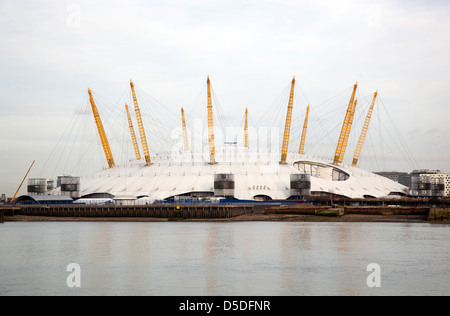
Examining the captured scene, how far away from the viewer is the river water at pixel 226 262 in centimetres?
4091

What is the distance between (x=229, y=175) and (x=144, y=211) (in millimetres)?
18745

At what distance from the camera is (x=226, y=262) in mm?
51438

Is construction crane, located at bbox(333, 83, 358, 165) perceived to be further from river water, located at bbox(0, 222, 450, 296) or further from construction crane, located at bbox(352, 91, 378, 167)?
river water, located at bbox(0, 222, 450, 296)

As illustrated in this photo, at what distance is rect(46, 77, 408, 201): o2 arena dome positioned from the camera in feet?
386

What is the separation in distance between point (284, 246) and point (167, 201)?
55.2 m

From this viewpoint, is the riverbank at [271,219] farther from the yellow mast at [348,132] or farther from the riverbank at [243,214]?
the yellow mast at [348,132]

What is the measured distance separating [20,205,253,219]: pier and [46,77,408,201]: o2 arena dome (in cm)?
560

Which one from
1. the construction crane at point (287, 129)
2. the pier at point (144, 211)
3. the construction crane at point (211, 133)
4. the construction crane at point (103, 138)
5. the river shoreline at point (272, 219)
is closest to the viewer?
the river shoreline at point (272, 219)

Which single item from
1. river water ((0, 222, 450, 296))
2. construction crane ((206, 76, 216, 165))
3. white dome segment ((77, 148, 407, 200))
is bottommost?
river water ((0, 222, 450, 296))

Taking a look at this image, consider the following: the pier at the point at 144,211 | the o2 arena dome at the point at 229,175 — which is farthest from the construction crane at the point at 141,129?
the pier at the point at 144,211

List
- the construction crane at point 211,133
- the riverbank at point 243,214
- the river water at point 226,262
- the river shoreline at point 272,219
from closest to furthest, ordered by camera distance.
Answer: the river water at point 226,262 < the river shoreline at point 272,219 < the riverbank at point 243,214 < the construction crane at point 211,133

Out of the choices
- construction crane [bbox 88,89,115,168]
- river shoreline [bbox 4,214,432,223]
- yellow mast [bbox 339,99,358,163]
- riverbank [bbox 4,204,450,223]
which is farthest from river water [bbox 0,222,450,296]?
yellow mast [bbox 339,99,358,163]
